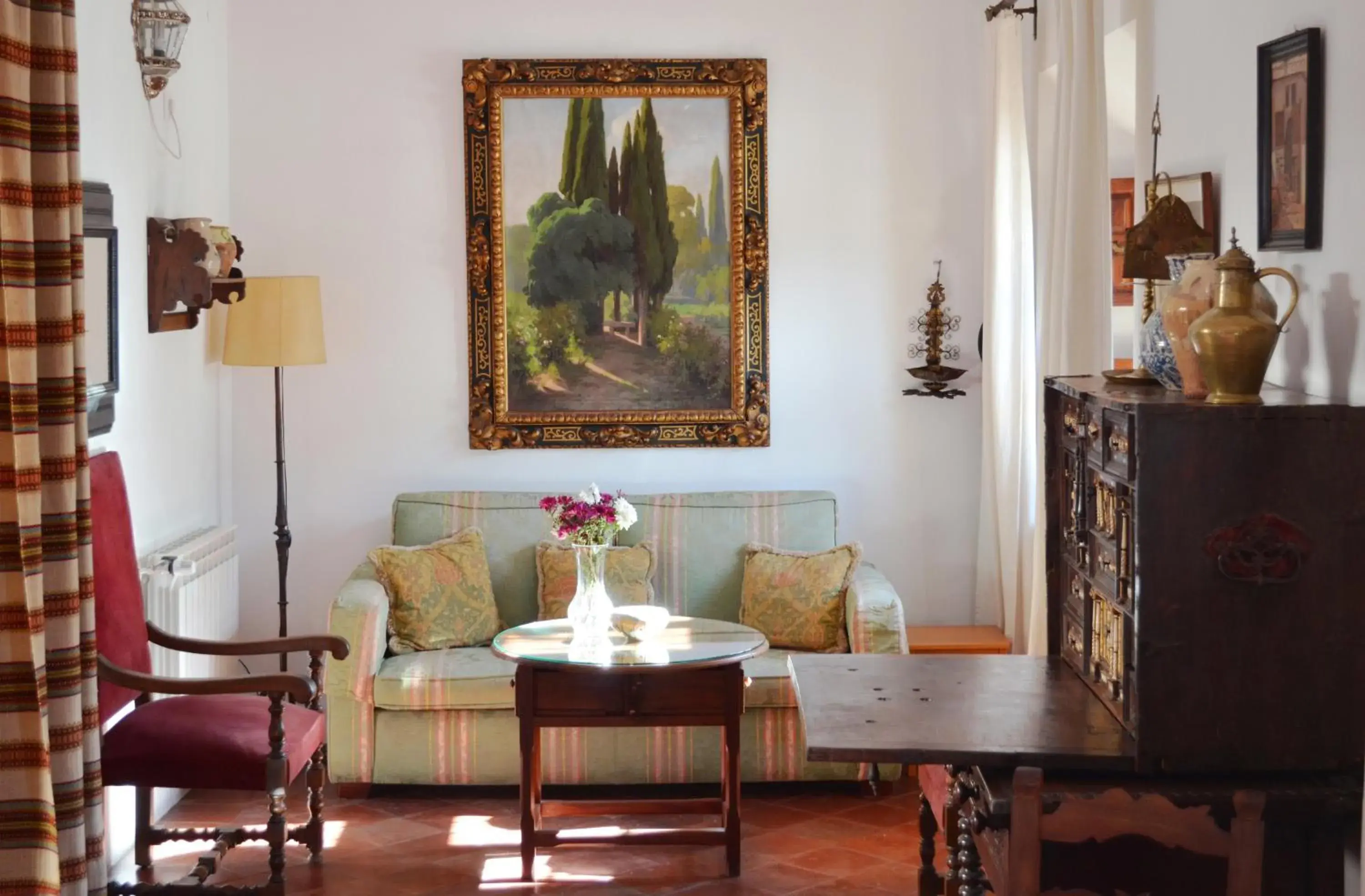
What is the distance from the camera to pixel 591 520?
16.1 ft

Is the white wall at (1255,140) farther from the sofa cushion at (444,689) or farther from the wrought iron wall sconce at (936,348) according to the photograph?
the sofa cushion at (444,689)

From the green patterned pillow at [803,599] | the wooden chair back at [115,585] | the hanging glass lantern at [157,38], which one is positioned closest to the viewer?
the wooden chair back at [115,585]

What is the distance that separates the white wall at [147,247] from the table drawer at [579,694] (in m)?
1.36

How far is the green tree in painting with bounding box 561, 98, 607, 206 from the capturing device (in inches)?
243

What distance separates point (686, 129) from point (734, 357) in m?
0.92

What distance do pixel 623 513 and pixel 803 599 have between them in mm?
1037

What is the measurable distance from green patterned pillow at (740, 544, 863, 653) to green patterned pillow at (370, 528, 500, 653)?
38.8 inches

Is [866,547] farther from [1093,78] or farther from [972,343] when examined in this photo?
[1093,78]

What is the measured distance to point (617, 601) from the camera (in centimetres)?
584

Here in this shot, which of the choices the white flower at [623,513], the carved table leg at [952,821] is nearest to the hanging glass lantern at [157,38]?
the white flower at [623,513]

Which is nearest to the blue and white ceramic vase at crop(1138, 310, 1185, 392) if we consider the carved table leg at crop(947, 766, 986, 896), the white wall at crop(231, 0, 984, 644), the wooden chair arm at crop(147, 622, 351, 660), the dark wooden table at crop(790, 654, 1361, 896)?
the dark wooden table at crop(790, 654, 1361, 896)

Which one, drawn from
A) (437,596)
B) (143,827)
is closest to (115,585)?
(143,827)

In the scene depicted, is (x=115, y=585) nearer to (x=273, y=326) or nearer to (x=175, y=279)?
(x=175, y=279)

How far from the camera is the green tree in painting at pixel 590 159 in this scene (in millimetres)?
6164
